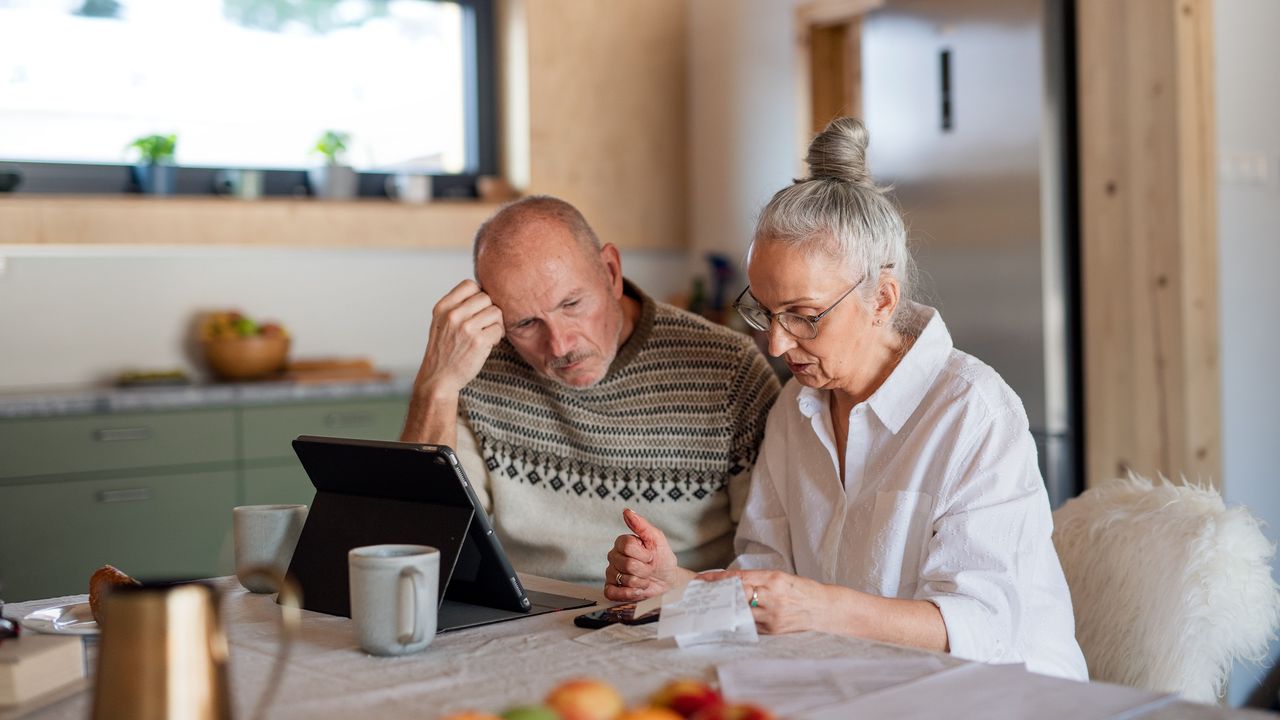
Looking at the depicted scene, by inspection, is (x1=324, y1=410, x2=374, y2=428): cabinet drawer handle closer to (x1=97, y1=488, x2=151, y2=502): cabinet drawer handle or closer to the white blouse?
(x1=97, y1=488, x2=151, y2=502): cabinet drawer handle

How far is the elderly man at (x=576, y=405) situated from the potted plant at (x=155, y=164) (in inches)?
93.4

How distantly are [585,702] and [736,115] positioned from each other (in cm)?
414

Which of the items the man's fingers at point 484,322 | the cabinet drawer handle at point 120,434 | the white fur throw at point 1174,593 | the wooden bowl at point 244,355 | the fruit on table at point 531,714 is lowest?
the white fur throw at point 1174,593

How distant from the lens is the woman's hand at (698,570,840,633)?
1.35m

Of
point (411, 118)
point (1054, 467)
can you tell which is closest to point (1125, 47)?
point (1054, 467)

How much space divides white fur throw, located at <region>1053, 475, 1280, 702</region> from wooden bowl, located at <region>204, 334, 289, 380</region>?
2893 mm

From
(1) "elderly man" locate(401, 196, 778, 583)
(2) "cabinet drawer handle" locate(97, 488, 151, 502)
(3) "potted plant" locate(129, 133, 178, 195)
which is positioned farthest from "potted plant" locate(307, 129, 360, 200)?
(1) "elderly man" locate(401, 196, 778, 583)

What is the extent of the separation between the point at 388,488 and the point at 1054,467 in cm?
243

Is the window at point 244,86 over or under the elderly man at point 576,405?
over

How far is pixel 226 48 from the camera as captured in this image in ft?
14.3

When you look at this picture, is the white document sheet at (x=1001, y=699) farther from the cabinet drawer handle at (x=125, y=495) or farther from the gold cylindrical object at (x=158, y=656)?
the cabinet drawer handle at (x=125, y=495)

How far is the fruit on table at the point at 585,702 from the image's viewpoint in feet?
3.12

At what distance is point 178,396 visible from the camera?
3609mm

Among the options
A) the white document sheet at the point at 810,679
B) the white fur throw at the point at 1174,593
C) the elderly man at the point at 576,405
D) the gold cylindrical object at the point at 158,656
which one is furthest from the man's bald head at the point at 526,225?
the gold cylindrical object at the point at 158,656
